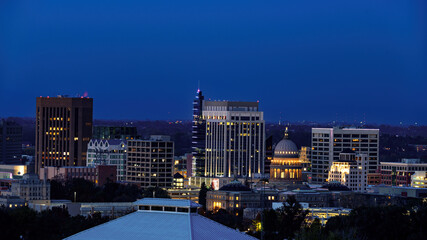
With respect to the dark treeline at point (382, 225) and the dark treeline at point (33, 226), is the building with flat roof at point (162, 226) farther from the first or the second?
the dark treeline at point (33, 226)

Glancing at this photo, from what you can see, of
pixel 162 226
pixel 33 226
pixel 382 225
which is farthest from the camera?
pixel 33 226

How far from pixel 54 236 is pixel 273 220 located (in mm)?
29741

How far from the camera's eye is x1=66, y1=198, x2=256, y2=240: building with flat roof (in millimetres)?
130750

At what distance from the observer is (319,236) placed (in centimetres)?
13538

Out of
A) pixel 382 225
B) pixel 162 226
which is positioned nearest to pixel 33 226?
pixel 162 226

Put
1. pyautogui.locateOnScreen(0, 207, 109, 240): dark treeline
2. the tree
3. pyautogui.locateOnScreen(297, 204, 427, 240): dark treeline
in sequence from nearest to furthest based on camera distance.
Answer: pyautogui.locateOnScreen(0, 207, 109, 240): dark treeline, pyautogui.locateOnScreen(297, 204, 427, 240): dark treeline, the tree

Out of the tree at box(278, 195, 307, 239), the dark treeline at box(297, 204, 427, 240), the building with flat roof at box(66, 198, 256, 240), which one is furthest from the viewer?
the tree at box(278, 195, 307, 239)

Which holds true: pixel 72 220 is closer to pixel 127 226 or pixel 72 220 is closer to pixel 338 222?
pixel 338 222

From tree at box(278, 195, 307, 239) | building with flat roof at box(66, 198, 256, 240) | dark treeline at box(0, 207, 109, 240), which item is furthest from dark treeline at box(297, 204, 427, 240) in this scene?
dark treeline at box(0, 207, 109, 240)

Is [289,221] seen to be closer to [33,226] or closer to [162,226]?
[33,226]

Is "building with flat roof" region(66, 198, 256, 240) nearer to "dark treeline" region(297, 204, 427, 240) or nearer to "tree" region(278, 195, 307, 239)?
"dark treeline" region(297, 204, 427, 240)

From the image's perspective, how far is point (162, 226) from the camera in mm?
134500

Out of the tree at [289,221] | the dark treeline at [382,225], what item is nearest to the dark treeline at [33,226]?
the tree at [289,221]

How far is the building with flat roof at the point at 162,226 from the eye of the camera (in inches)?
5148
